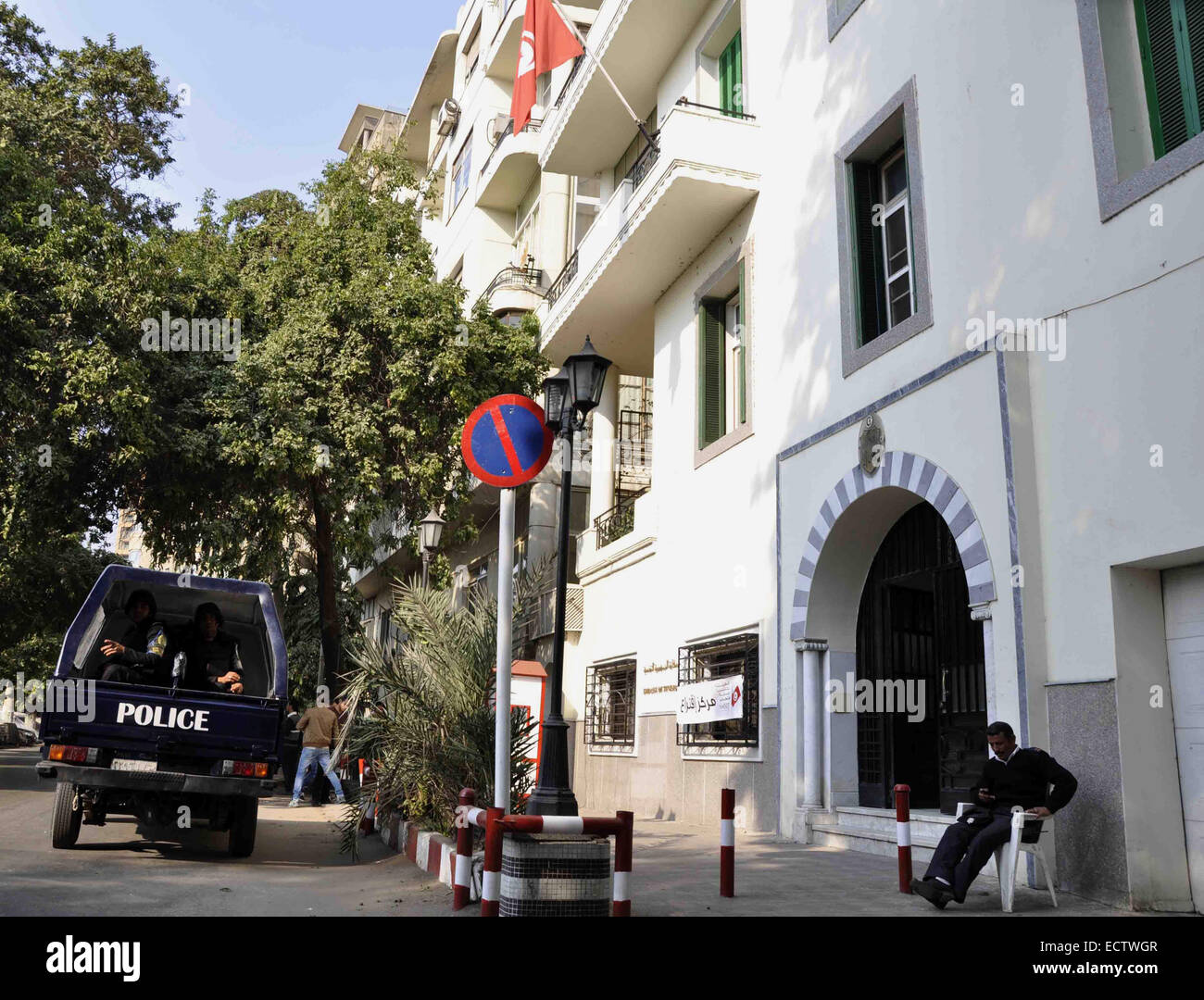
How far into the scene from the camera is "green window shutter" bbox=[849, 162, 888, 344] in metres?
11.5

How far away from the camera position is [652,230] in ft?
49.8

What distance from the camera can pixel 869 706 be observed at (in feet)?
38.5

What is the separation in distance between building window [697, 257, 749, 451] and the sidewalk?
20.4 feet

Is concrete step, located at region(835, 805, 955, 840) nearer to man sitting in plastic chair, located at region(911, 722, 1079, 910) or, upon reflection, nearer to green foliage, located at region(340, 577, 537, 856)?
man sitting in plastic chair, located at region(911, 722, 1079, 910)

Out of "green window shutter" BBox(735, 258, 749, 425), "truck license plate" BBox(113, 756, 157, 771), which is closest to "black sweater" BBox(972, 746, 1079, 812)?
"truck license plate" BBox(113, 756, 157, 771)

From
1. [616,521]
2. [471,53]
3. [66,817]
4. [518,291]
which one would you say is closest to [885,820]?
[66,817]

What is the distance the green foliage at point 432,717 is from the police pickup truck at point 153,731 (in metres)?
0.87

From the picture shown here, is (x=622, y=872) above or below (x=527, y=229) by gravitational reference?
below

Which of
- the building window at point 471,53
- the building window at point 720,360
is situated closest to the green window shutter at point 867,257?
the building window at point 720,360

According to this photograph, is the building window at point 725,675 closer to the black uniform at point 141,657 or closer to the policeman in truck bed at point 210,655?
the policeman in truck bed at point 210,655

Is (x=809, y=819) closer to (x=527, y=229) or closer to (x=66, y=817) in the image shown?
(x=66, y=817)

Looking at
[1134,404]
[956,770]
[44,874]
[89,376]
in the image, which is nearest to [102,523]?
[89,376]

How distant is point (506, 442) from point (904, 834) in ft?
12.6
